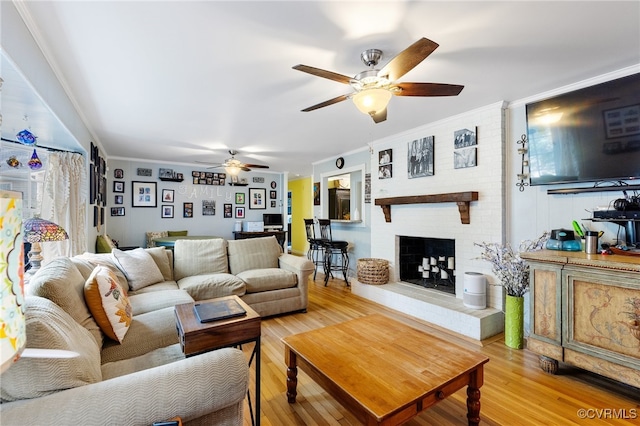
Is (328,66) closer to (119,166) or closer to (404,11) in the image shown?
(404,11)

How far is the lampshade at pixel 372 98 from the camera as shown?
200 cm

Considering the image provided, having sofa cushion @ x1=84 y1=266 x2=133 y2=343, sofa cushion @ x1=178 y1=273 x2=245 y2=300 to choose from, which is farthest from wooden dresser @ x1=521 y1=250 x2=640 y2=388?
sofa cushion @ x1=84 y1=266 x2=133 y2=343

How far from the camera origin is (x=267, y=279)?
3488mm

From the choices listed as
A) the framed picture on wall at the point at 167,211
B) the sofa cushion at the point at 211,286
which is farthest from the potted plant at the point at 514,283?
the framed picture on wall at the point at 167,211

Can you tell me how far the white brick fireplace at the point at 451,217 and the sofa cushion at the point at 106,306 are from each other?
9.60ft

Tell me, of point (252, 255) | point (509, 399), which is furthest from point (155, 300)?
point (509, 399)

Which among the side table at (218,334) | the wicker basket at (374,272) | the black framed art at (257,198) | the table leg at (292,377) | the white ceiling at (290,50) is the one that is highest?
the white ceiling at (290,50)

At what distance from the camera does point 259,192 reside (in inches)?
294

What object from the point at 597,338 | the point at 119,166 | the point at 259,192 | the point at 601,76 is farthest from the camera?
the point at 259,192

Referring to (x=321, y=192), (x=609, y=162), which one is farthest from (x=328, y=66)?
(x=321, y=192)

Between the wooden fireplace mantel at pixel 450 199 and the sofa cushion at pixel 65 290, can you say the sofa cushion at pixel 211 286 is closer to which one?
the sofa cushion at pixel 65 290

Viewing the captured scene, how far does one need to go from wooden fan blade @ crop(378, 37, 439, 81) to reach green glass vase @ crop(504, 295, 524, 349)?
232 centimetres

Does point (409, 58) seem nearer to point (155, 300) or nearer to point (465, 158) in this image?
point (465, 158)

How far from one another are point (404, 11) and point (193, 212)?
609 cm
